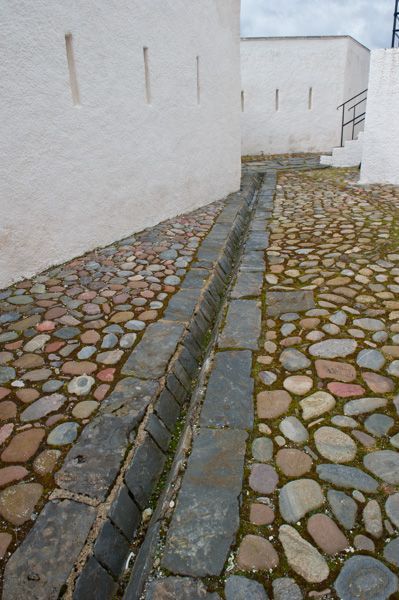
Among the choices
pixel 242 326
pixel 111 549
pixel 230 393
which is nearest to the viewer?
pixel 111 549

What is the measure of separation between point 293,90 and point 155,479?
44.2 ft

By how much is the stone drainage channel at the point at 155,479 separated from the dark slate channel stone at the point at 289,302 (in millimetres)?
214

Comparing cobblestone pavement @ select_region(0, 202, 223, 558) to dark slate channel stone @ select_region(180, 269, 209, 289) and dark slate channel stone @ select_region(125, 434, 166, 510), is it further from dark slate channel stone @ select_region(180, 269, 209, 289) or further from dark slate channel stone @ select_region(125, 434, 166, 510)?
dark slate channel stone @ select_region(125, 434, 166, 510)

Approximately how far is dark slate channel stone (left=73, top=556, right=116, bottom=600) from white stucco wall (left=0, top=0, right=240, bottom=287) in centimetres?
264

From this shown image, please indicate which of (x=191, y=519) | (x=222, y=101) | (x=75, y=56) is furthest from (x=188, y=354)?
(x=222, y=101)

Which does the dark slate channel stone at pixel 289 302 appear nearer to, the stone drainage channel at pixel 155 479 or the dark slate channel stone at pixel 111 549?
the stone drainage channel at pixel 155 479

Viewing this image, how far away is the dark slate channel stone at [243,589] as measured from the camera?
1.44m

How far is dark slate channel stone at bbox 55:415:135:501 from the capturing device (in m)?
1.82

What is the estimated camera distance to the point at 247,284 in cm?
388

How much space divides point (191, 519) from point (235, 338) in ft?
4.69

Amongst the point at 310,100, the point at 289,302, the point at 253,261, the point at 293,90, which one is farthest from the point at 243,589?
the point at 310,100

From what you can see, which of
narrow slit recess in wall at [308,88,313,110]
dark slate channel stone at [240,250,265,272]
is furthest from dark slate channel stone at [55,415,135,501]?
narrow slit recess in wall at [308,88,313,110]

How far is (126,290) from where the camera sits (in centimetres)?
362

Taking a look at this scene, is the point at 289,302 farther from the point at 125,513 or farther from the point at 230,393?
the point at 125,513
